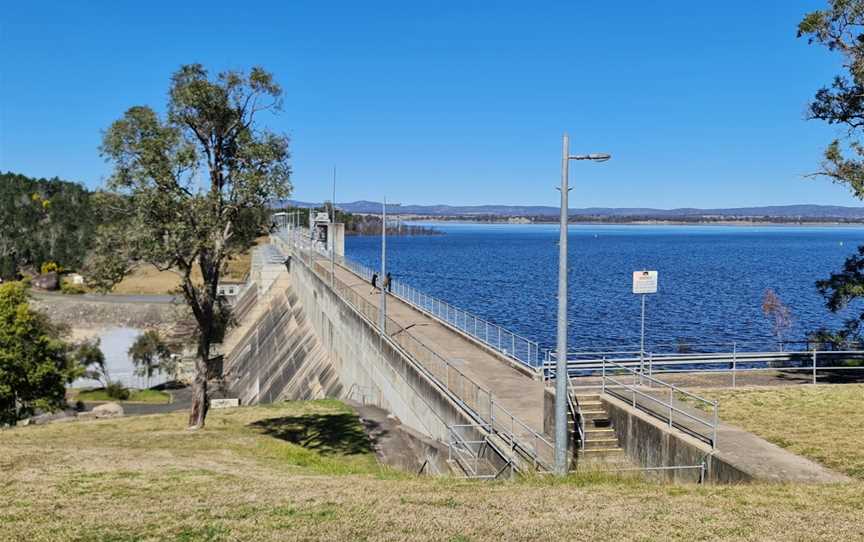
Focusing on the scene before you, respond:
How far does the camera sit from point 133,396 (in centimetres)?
5956

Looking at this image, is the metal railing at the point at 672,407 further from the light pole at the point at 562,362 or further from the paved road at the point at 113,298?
the paved road at the point at 113,298

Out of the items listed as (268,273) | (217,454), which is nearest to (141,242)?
(217,454)

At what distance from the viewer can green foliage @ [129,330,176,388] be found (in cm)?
6900

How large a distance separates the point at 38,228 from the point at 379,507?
154098mm

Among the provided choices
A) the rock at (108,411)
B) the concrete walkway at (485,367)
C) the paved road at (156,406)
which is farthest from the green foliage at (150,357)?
the concrete walkway at (485,367)

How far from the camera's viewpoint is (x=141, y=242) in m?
22.5

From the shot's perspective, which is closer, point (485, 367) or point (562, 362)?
point (562, 362)

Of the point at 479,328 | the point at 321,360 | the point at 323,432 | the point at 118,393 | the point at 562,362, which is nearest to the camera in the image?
the point at 562,362

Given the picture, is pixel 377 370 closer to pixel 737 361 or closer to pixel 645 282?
pixel 645 282

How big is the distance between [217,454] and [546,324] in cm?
3747

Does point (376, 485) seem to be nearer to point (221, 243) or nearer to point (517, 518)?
point (517, 518)

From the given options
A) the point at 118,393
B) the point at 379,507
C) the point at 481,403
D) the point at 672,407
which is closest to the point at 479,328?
the point at 481,403

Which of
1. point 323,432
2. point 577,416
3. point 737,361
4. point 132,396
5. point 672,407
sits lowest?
point 132,396

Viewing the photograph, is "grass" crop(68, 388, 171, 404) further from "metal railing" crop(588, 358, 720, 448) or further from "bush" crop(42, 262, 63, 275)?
"bush" crop(42, 262, 63, 275)
